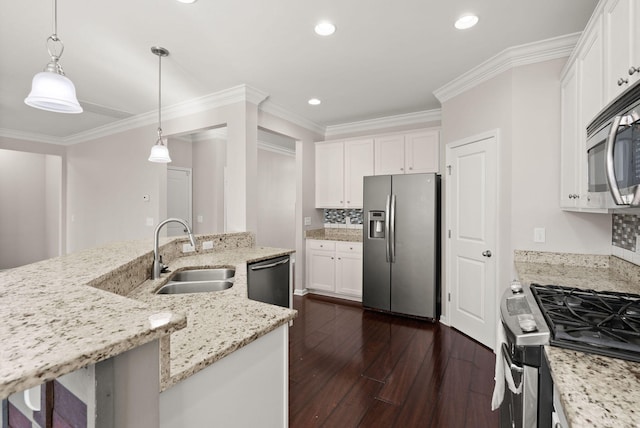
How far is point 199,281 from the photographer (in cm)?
217

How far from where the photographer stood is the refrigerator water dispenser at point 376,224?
383 centimetres

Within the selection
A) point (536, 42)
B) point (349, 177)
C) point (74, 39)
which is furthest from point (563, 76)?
point (74, 39)

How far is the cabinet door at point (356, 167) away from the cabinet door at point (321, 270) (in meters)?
0.84

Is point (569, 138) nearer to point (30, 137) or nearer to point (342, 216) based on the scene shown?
point (342, 216)

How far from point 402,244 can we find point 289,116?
89.9 inches

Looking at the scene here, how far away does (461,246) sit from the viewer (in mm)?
3135

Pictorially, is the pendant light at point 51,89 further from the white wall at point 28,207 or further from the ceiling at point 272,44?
the white wall at point 28,207

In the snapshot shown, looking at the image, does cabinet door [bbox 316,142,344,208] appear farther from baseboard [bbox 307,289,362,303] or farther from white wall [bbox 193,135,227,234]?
white wall [bbox 193,135,227,234]

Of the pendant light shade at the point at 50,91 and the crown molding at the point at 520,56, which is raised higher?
the crown molding at the point at 520,56

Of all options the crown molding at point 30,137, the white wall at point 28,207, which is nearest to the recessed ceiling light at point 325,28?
the crown molding at point 30,137

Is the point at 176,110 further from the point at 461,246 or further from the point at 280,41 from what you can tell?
the point at 461,246

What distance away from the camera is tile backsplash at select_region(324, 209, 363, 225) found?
15.6 ft

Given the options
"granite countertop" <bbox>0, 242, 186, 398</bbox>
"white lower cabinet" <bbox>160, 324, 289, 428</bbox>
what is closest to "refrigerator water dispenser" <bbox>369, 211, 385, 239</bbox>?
"white lower cabinet" <bbox>160, 324, 289, 428</bbox>

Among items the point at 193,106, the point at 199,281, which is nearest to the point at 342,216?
the point at 193,106
